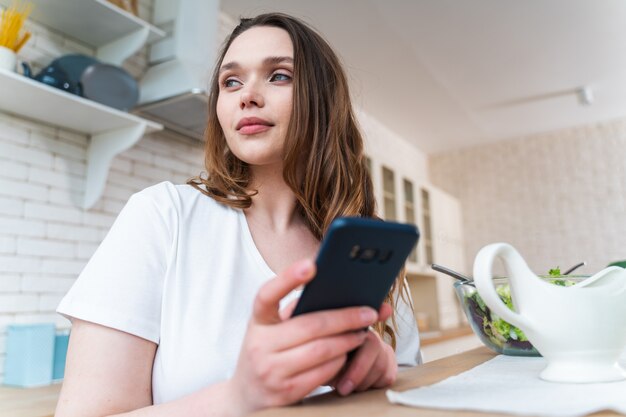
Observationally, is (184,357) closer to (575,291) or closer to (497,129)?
(575,291)

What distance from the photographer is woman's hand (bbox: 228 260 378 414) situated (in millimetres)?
452

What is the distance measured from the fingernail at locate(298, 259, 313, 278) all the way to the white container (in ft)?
5.26

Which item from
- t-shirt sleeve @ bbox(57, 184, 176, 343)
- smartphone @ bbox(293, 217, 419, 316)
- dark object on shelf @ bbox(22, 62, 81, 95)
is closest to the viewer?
smartphone @ bbox(293, 217, 419, 316)

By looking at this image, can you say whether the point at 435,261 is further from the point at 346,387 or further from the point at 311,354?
the point at 311,354

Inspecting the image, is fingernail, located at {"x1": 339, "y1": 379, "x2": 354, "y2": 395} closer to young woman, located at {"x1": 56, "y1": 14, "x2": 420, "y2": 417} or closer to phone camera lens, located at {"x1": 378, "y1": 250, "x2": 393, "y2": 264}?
young woman, located at {"x1": 56, "y1": 14, "x2": 420, "y2": 417}

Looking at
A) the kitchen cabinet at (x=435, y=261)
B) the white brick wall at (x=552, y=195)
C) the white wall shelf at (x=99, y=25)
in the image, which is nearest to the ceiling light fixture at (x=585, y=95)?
the white brick wall at (x=552, y=195)

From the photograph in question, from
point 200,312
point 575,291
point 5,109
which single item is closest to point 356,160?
point 200,312

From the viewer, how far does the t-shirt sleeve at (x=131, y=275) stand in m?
0.72

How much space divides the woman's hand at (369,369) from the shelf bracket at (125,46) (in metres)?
1.89

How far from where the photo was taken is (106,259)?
77cm

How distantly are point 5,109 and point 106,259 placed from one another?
135 cm

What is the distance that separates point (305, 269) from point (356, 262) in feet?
0.16

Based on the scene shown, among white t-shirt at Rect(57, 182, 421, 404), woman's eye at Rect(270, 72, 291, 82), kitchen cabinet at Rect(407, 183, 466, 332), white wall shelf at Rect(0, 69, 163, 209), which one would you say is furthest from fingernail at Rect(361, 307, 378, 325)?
kitchen cabinet at Rect(407, 183, 466, 332)

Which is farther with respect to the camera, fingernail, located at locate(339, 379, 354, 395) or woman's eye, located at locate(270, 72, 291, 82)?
woman's eye, located at locate(270, 72, 291, 82)
